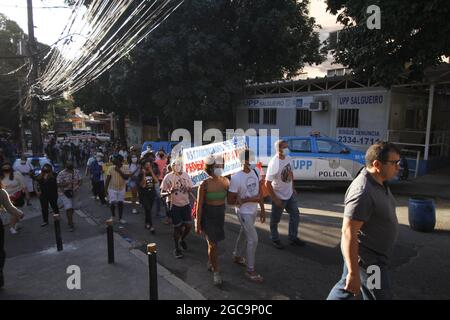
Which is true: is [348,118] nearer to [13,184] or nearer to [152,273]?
[13,184]

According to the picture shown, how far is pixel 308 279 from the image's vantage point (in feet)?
16.0

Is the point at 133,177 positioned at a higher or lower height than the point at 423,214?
higher

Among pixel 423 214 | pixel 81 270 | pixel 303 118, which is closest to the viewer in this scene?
pixel 81 270

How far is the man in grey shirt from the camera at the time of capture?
9.66 feet

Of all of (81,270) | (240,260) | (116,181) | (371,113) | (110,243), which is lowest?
(81,270)

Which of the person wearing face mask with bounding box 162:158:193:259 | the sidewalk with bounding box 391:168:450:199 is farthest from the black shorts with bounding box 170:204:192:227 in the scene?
the sidewalk with bounding box 391:168:450:199

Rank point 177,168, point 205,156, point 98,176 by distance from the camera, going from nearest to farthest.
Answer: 1. point 177,168
2. point 205,156
3. point 98,176

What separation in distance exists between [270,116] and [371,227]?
1717 cm

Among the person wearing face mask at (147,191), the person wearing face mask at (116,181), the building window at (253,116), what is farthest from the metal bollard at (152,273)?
the building window at (253,116)

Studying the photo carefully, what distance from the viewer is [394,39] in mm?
10070

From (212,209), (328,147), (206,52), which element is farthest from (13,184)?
(206,52)

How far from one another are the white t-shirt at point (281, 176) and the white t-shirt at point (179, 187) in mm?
1400
